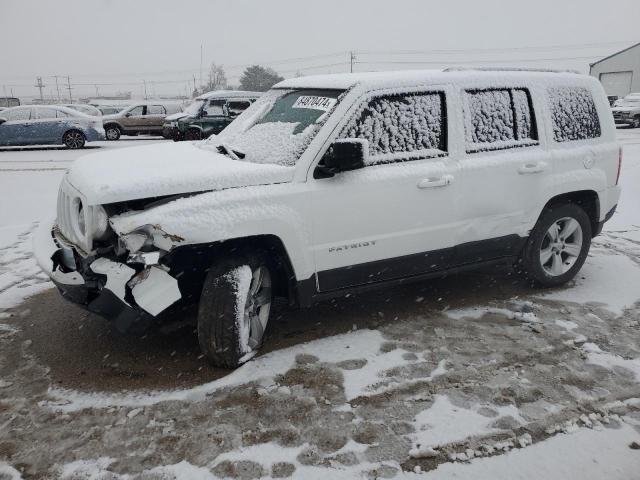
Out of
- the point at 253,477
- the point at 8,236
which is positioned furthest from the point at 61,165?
the point at 253,477

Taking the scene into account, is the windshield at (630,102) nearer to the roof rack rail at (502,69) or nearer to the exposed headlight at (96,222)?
the roof rack rail at (502,69)

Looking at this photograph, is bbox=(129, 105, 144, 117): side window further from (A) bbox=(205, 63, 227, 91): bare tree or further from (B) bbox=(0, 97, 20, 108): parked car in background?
(A) bbox=(205, 63, 227, 91): bare tree

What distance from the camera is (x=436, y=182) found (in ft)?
13.0

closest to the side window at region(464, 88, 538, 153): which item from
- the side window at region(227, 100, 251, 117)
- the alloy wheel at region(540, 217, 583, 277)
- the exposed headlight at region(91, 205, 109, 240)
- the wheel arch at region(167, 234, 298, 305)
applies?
the alloy wheel at region(540, 217, 583, 277)

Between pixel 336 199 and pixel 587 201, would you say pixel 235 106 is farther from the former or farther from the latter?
pixel 336 199

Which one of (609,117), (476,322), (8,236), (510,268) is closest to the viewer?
(476,322)

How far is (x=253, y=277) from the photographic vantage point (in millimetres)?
3553

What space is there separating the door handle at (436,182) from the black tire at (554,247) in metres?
1.14

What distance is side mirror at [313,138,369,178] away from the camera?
3.43m

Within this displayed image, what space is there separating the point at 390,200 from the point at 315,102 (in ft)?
2.97

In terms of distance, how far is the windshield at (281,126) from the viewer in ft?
12.2

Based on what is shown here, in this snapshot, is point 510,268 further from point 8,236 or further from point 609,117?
point 8,236

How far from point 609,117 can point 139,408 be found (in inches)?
180

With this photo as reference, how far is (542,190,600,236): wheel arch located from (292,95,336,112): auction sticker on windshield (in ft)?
7.32
